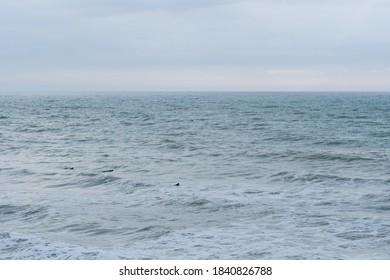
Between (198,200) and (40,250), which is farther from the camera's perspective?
(198,200)

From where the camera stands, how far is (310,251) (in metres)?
13.8

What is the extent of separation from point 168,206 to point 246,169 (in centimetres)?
928

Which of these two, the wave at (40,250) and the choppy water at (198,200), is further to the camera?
the choppy water at (198,200)

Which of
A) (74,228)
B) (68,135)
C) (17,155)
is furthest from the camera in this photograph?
(68,135)

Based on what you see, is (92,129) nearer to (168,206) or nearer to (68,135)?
(68,135)

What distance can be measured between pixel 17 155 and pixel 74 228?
68.5 ft

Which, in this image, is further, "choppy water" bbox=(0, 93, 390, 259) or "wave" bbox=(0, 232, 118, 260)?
"choppy water" bbox=(0, 93, 390, 259)

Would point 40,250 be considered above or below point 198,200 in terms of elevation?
below

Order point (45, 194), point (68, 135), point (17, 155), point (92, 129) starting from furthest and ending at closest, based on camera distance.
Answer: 1. point (92, 129)
2. point (68, 135)
3. point (17, 155)
4. point (45, 194)
